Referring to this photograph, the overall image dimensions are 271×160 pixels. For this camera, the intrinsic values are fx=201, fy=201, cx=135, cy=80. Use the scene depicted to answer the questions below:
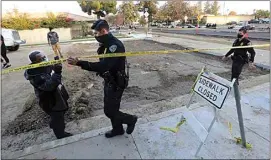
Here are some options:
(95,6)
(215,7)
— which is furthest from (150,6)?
(215,7)

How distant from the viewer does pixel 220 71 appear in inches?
297

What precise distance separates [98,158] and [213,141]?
1681 millimetres

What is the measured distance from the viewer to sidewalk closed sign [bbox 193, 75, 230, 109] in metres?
2.43

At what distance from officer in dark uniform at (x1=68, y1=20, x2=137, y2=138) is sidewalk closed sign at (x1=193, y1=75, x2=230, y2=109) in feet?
3.56

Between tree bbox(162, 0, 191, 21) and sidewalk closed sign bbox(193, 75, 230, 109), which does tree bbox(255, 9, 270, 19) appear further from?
sidewalk closed sign bbox(193, 75, 230, 109)

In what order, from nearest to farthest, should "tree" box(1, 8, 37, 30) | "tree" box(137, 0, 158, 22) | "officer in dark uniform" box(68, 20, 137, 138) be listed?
"officer in dark uniform" box(68, 20, 137, 138), "tree" box(1, 8, 37, 30), "tree" box(137, 0, 158, 22)

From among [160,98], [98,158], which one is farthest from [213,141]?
[160,98]

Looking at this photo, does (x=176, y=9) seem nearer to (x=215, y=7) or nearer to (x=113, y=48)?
(x=215, y=7)

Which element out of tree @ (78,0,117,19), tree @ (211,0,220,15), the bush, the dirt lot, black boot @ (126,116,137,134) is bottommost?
the dirt lot

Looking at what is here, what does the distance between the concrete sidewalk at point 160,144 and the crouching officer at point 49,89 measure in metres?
0.32

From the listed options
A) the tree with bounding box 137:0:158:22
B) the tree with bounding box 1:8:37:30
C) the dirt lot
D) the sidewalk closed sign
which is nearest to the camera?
the sidewalk closed sign

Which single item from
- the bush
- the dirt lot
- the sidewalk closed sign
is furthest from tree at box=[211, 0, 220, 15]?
the sidewalk closed sign

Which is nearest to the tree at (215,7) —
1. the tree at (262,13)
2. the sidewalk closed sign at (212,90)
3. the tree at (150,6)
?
the tree at (262,13)

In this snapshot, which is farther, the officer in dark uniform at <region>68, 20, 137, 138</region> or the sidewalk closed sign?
the officer in dark uniform at <region>68, 20, 137, 138</region>
